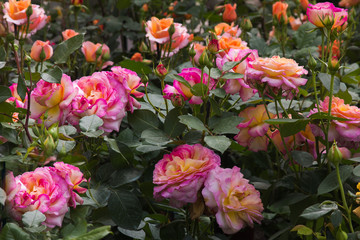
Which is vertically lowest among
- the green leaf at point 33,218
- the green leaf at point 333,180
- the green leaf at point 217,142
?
the green leaf at point 333,180

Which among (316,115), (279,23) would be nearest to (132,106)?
(316,115)

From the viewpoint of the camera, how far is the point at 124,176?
2.95 feet

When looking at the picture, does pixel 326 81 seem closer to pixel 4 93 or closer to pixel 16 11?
pixel 4 93

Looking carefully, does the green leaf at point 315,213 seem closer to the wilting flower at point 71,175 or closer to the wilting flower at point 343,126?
the wilting flower at point 343,126

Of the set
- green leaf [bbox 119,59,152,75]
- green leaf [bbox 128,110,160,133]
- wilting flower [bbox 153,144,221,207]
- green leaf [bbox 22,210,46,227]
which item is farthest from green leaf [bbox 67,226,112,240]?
green leaf [bbox 119,59,152,75]

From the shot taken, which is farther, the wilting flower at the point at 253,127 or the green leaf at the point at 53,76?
the wilting flower at the point at 253,127

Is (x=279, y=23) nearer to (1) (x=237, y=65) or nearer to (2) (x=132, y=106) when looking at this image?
(1) (x=237, y=65)

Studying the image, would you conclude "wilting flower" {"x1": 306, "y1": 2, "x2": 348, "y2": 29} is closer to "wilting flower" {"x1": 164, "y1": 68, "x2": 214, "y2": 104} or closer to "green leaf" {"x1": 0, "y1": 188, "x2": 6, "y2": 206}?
"wilting flower" {"x1": 164, "y1": 68, "x2": 214, "y2": 104}

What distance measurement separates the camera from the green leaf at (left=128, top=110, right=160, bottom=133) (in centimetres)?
92

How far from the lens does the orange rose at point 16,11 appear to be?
111cm

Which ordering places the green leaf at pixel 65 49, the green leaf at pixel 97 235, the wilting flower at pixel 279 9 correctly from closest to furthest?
1. the green leaf at pixel 97 235
2. the green leaf at pixel 65 49
3. the wilting flower at pixel 279 9

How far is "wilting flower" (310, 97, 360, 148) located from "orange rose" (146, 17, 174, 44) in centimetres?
44

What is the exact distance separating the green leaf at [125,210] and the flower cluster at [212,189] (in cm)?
5

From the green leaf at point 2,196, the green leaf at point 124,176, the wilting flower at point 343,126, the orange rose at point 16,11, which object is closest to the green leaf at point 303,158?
the wilting flower at point 343,126
